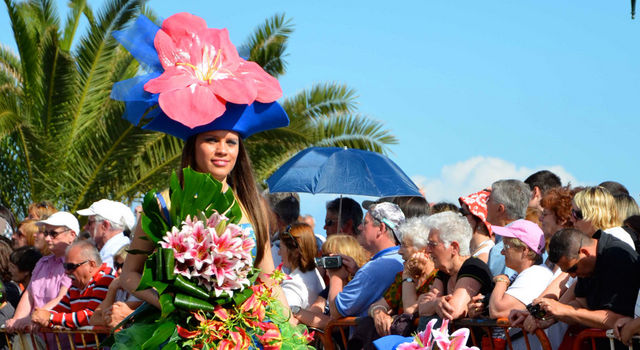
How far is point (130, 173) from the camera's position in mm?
16016

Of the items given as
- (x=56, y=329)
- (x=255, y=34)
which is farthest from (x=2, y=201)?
(x=56, y=329)

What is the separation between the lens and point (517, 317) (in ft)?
Result: 15.9

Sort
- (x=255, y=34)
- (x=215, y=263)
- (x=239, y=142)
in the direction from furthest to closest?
(x=255, y=34) → (x=239, y=142) → (x=215, y=263)

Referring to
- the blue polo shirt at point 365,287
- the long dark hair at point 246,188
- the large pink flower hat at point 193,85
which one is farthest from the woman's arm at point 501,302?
the large pink flower hat at point 193,85

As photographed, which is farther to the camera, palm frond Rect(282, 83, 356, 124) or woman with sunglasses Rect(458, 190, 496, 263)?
palm frond Rect(282, 83, 356, 124)

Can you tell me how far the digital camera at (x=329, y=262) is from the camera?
6.24 metres

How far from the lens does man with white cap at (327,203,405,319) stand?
598cm

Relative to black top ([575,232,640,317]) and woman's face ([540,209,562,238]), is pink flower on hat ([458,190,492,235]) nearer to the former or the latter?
woman's face ([540,209,562,238])

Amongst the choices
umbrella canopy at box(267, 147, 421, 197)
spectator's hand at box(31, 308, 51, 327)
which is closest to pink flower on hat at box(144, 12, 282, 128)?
spectator's hand at box(31, 308, 51, 327)

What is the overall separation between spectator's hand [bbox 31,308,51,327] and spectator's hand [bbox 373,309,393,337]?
257 centimetres

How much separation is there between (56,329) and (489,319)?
3.29 meters

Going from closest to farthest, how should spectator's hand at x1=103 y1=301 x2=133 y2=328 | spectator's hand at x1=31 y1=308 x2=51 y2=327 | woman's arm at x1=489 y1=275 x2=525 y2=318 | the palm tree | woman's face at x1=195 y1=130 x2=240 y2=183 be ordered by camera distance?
1. woman's face at x1=195 y1=130 x2=240 y2=183
2. spectator's hand at x1=103 y1=301 x2=133 y2=328
3. woman's arm at x1=489 y1=275 x2=525 y2=318
4. spectator's hand at x1=31 y1=308 x2=51 y2=327
5. the palm tree

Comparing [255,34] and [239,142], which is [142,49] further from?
[255,34]

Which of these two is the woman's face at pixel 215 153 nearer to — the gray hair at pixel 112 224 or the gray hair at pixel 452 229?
the gray hair at pixel 452 229
